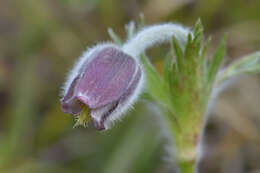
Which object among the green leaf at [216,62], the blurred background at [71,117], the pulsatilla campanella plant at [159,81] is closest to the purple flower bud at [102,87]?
the pulsatilla campanella plant at [159,81]

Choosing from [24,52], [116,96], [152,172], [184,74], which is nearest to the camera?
[116,96]

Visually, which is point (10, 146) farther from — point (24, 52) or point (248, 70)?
point (248, 70)

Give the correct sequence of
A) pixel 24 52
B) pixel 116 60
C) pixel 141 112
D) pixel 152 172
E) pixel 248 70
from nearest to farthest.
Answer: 1. pixel 116 60
2. pixel 248 70
3. pixel 152 172
4. pixel 141 112
5. pixel 24 52

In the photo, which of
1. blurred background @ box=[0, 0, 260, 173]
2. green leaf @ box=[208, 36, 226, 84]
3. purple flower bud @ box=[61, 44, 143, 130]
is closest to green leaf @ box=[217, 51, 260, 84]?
green leaf @ box=[208, 36, 226, 84]

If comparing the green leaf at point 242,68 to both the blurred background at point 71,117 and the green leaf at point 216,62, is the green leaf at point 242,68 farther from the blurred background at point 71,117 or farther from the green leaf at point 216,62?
the blurred background at point 71,117

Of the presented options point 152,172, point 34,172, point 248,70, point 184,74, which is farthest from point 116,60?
point 34,172

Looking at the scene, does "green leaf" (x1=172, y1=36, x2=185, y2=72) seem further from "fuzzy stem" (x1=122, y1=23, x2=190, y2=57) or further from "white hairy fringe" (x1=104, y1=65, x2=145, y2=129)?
"white hairy fringe" (x1=104, y1=65, x2=145, y2=129)
